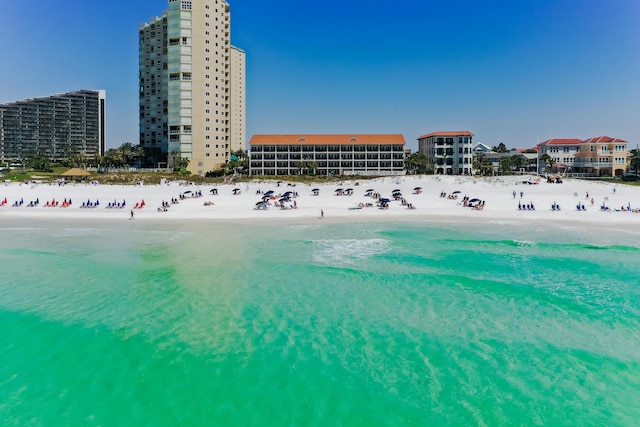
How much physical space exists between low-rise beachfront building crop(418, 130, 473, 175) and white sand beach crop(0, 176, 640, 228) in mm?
25496

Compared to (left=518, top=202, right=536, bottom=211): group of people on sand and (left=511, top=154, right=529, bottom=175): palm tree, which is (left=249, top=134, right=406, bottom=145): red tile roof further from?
(left=518, top=202, right=536, bottom=211): group of people on sand

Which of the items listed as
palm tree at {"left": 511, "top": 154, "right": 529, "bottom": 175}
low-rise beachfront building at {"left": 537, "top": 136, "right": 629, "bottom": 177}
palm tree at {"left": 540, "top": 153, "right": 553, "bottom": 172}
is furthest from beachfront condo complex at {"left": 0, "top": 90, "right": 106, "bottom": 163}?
low-rise beachfront building at {"left": 537, "top": 136, "right": 629, "bottom": 177}

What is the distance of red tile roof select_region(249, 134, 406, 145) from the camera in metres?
104

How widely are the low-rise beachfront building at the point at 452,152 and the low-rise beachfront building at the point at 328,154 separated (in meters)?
7.26

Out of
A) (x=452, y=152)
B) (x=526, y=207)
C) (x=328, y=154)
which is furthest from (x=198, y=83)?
(x=526, y=207)

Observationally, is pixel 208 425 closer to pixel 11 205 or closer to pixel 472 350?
pixel 472 350

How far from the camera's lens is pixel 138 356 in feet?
45.8

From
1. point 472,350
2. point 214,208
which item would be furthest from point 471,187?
point 472,350

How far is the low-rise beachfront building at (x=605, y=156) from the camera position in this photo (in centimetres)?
9594

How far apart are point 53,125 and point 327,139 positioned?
114576mm

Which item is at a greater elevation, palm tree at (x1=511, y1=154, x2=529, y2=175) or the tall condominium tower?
the tall condominium tower

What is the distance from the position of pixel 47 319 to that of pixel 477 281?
18.1 meters

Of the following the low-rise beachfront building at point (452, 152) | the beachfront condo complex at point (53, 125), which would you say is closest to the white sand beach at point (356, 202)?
the low-rise beachfront building at point (452, 152)

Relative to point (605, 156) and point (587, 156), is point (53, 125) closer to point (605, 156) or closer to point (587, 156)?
point (587, 156)
